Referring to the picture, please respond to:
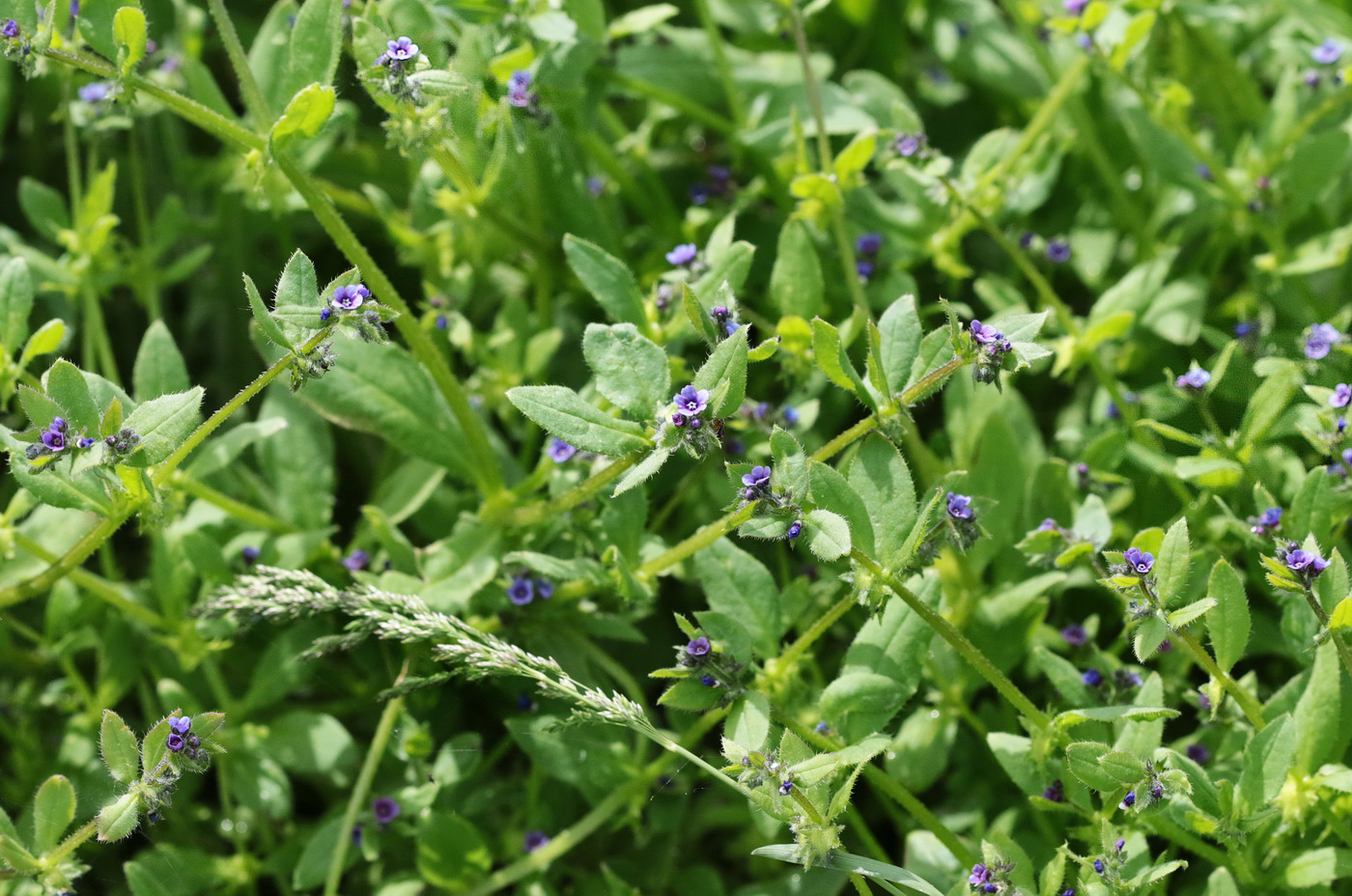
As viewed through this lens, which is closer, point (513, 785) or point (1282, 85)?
point (513, 785)

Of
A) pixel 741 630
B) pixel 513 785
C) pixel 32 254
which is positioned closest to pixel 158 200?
pixel 32 254

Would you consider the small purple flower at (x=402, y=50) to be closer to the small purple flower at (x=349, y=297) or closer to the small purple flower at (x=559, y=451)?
the small purple flower at (x=349, y=297)

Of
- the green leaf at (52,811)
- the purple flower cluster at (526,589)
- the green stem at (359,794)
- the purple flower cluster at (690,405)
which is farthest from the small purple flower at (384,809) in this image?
the purple flower cluster at (690,405)

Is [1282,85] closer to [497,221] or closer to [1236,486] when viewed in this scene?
[1236,486]

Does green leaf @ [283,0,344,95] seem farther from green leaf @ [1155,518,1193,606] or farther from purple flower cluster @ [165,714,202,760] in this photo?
green leaf @ [1155,518,1193,606]

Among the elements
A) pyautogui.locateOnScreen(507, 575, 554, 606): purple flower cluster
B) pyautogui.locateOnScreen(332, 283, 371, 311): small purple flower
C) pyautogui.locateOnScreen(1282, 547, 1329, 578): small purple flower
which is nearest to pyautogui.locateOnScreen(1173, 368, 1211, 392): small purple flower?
pyautogui.locateOnScreen(1282, 547, 1329, 578): small purple flower

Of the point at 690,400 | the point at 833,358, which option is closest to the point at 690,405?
the point at 690,400
